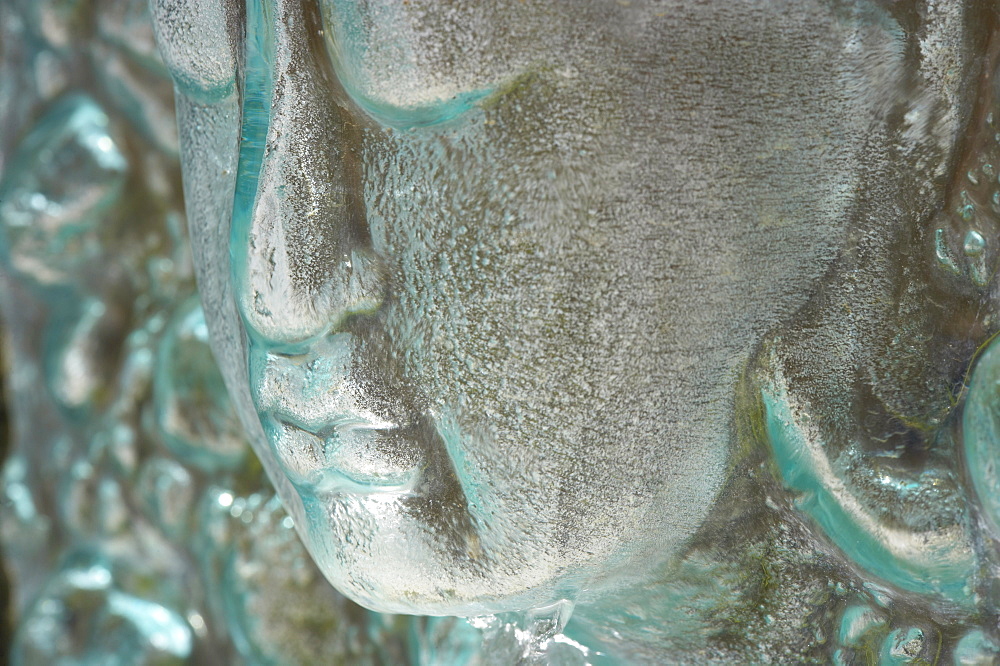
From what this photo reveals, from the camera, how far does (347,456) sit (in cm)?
36

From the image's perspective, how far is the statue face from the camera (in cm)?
31

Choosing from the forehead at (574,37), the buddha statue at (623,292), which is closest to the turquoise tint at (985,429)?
the buddha statue at (623,292)

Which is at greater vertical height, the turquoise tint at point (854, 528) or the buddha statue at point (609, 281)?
the buddha statue at point (609, 281)

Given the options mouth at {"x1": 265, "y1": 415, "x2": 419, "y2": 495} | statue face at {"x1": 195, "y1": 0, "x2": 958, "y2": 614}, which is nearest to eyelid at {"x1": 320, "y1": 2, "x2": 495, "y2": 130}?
statue face at {"x1": 195, "y1": 0, "x2": 958, "y2": 614}

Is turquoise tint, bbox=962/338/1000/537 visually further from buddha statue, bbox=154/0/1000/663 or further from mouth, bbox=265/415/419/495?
mouth, bbox=265/415/419/495

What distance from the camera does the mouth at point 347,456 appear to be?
0.36 metres

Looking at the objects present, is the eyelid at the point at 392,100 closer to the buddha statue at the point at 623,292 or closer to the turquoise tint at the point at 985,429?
the buddha statue at the point at 623,292

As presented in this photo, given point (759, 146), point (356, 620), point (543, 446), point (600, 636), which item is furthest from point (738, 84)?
point (356, 620)

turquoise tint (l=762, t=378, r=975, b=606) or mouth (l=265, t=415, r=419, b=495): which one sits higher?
mouth (l=265, t=415, r=419, b=495)

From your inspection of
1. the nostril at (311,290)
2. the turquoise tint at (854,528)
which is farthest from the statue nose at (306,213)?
the turquoise tint at (854,528)

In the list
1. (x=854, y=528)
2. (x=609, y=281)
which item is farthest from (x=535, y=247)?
(x=854, y=528)

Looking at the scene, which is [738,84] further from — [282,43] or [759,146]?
[282,43]

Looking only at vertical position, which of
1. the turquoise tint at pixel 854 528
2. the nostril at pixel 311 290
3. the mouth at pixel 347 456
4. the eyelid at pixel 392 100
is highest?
the eyelid at pixel 392 100

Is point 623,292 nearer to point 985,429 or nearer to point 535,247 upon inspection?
point 535,247
